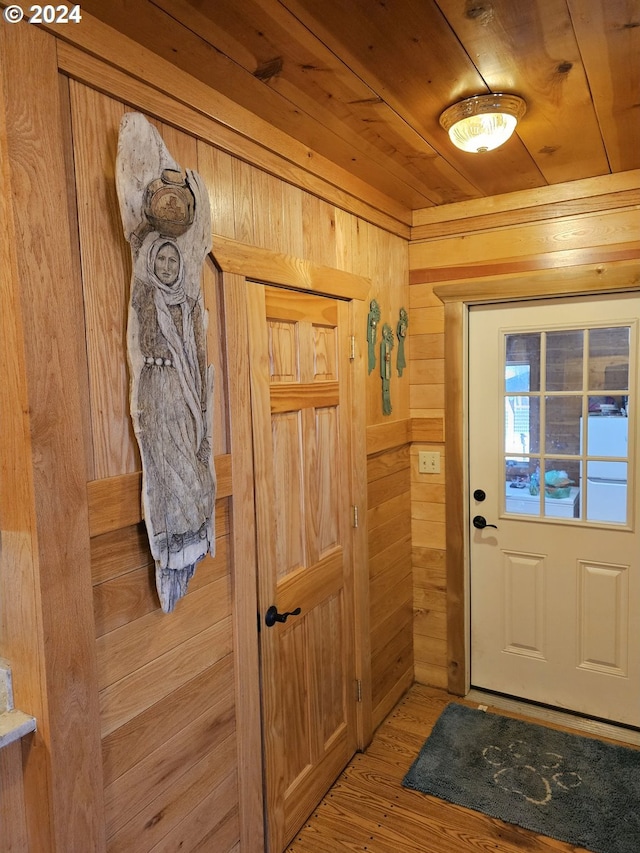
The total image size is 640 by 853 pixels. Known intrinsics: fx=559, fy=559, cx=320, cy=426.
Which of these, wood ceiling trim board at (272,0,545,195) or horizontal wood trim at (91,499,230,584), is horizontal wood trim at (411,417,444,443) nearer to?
wood ceiling trim board at (272,0,545,195)

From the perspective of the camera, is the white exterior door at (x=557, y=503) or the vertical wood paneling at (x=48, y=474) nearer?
the vertical wood paneling at (x=48, y=474)

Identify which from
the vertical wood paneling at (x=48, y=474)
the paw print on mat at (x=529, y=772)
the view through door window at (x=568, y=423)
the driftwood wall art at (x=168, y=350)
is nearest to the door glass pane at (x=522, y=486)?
the view through door window at (x=568, y=423)

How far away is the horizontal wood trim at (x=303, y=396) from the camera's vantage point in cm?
186

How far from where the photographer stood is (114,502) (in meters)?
1.30

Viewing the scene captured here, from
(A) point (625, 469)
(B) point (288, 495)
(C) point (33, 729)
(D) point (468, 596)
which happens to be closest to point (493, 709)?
(D) point (468, 596)

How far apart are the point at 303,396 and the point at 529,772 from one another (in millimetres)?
1793

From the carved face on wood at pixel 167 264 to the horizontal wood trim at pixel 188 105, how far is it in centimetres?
36

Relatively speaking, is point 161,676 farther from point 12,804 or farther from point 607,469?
point 607,469

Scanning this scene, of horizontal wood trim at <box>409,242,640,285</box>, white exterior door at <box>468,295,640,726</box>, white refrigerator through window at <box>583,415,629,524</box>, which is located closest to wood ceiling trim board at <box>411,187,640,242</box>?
horizontal wood trim at <box>409,242,640,285</box>

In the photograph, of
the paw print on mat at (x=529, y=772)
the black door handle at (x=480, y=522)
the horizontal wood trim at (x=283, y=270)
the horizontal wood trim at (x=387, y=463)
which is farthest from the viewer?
the black door handle at (x=480, y=522)

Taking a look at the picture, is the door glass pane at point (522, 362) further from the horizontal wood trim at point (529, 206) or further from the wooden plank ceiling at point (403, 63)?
the wooden plank ceiling at point (403, 63)

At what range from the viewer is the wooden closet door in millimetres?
1812

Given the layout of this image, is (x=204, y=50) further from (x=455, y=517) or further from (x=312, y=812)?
(x=312, y=812)

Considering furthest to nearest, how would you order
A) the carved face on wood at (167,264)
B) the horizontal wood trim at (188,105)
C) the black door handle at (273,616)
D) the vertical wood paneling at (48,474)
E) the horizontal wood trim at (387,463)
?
1. the horizontal wood trim at (387,463)
2. the black door handle at (273,616)
3. the carved face on wood at (167,264)
4. the horizontal wood trim at (188,105)
5. the vertical wood paneling at (48,474)
